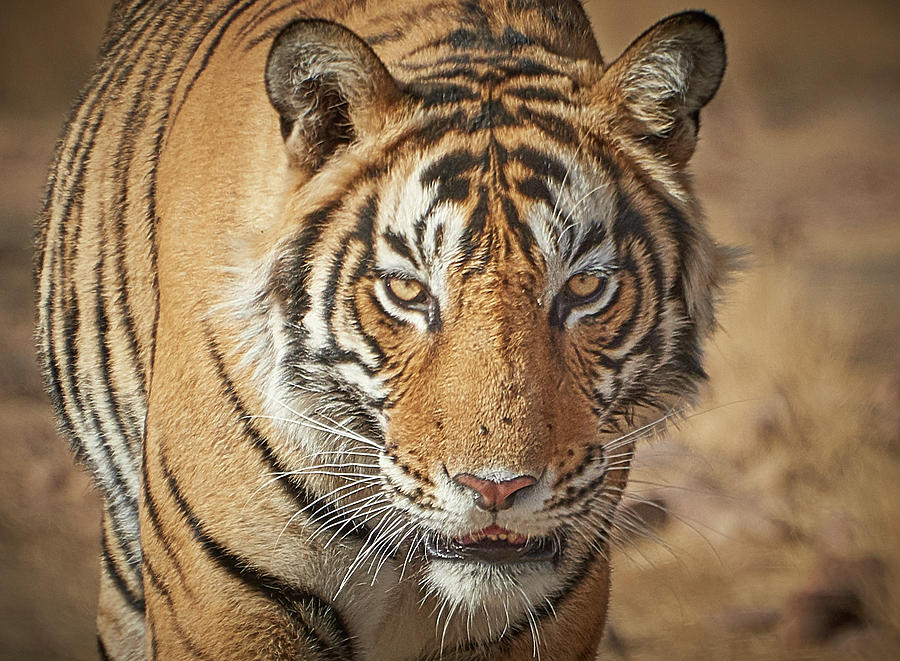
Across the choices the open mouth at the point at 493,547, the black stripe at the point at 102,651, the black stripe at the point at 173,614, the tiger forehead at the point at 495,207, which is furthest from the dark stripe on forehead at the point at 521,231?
the black stripe at the point at 102,651

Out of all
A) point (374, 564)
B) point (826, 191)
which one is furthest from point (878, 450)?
point (374, 564)

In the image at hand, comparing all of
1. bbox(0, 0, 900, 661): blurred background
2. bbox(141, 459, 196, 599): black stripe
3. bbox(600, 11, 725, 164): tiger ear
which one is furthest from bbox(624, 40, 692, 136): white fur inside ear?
bbox(0, 0, 900, 661): blurred background

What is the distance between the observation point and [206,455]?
105 cm

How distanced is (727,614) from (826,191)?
1176 mm

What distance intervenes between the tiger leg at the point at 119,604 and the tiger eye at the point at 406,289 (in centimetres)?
66

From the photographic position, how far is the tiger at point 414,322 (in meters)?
0.95

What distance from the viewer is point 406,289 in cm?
97

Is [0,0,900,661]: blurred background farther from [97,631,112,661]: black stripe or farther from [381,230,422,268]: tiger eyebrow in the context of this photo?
[381,230,422,268]: tiger eyebrow

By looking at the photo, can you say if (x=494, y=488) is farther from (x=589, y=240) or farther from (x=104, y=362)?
(x=104, y=362)

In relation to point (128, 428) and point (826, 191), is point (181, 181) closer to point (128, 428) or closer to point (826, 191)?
point (128, 428)

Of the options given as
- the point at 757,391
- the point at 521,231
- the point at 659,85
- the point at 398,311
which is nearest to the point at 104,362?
the point at 398,311

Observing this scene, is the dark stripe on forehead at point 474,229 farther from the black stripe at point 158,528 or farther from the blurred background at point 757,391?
the blurred background at point 757,391

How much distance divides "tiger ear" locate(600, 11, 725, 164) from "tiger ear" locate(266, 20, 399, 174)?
0.24 meters

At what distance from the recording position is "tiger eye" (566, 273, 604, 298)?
3.26ft
